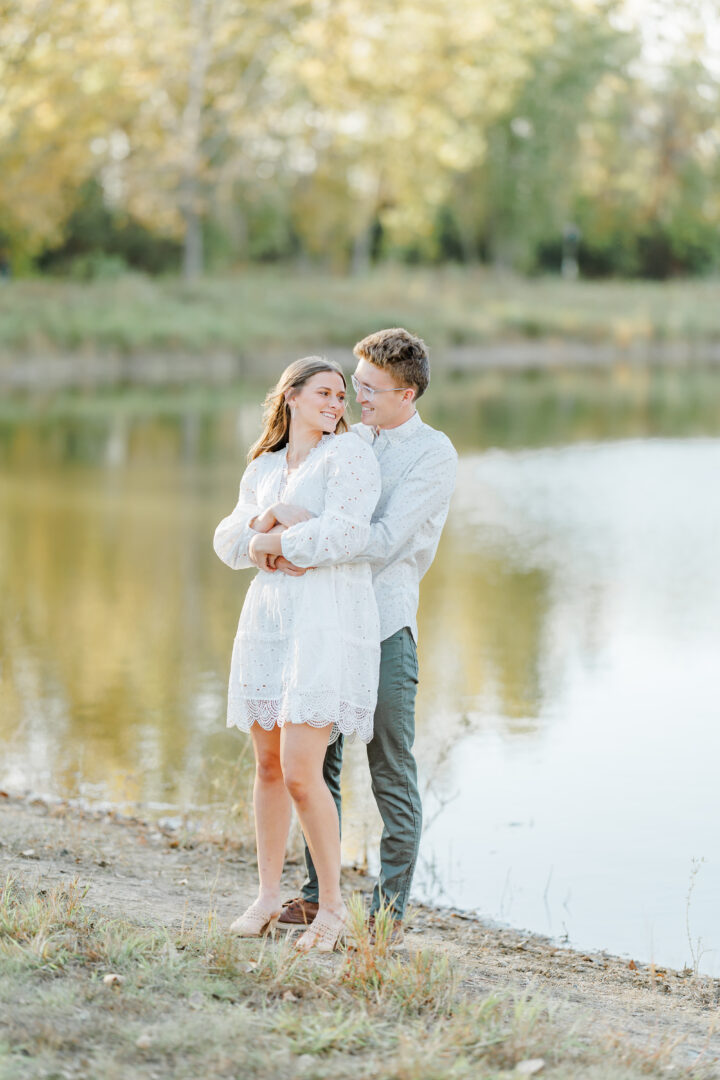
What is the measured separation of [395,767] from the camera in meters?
4.49

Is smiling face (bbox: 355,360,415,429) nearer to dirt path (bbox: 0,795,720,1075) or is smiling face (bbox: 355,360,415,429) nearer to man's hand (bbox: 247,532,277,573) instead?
man's hand (bbox: 247,532,277,573)

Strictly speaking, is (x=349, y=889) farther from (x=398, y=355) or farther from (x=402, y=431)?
(x=398, y=355)

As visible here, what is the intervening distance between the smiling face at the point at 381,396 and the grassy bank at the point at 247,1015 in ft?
4.95

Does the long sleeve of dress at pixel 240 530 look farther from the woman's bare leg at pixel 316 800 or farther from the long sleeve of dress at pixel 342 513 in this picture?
the woman's bare leg at pixel 316 800

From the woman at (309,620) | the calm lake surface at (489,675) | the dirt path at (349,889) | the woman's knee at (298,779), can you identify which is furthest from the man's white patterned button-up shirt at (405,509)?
the calm lake surface at (489,675)

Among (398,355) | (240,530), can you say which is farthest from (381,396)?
(240,530)

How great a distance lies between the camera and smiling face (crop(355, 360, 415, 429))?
4.48 meters

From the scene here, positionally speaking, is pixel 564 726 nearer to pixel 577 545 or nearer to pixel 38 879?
pixel 38 879

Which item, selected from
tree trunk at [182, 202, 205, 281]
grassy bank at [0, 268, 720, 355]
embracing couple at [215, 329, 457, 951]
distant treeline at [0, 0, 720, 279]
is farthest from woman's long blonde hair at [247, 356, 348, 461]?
tree trunk at [182, 202, 205, 281]

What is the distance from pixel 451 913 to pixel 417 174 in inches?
1954

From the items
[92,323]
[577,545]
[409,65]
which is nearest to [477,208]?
[409,65]

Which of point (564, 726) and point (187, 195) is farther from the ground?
point (187, 195)

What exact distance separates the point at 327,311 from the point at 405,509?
37.1 m

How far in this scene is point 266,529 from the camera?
438 centimetres
